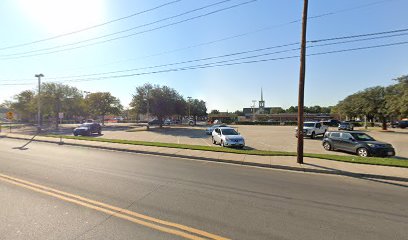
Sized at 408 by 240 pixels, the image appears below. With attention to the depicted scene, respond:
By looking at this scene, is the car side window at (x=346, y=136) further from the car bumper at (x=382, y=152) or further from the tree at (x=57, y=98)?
the tree at (x=57, y=98)

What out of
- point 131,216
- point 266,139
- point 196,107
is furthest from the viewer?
point 196,107

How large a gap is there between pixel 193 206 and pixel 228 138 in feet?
43.2

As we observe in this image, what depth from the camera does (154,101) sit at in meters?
45.4

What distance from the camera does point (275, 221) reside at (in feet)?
15.5

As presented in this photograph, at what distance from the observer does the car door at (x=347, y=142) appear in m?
16.1

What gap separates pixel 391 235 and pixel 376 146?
12.4 metres

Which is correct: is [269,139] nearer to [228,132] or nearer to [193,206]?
[228,132]

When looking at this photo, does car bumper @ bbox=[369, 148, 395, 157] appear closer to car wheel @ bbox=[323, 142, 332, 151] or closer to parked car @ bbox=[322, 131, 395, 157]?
parked car @ bbox=[322, 131, 395, 157]

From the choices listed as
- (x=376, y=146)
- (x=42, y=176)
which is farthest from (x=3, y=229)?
(x=376, y=146)

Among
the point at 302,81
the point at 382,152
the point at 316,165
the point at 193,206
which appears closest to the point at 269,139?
the point at 382,152

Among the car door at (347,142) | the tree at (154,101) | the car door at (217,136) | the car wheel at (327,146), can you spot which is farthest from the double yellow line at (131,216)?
the tree at (154,101)

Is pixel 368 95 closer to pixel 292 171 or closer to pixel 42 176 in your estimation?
pixel 292 171

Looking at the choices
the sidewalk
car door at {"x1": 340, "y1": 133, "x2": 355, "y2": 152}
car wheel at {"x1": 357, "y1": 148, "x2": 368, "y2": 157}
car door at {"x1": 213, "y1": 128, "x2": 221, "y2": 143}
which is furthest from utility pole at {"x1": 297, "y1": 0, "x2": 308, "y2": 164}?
car door at {"x1": 213, "y1": 128, "x2": 221, "y2": 143}

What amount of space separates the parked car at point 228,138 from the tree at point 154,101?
26.0 metres
